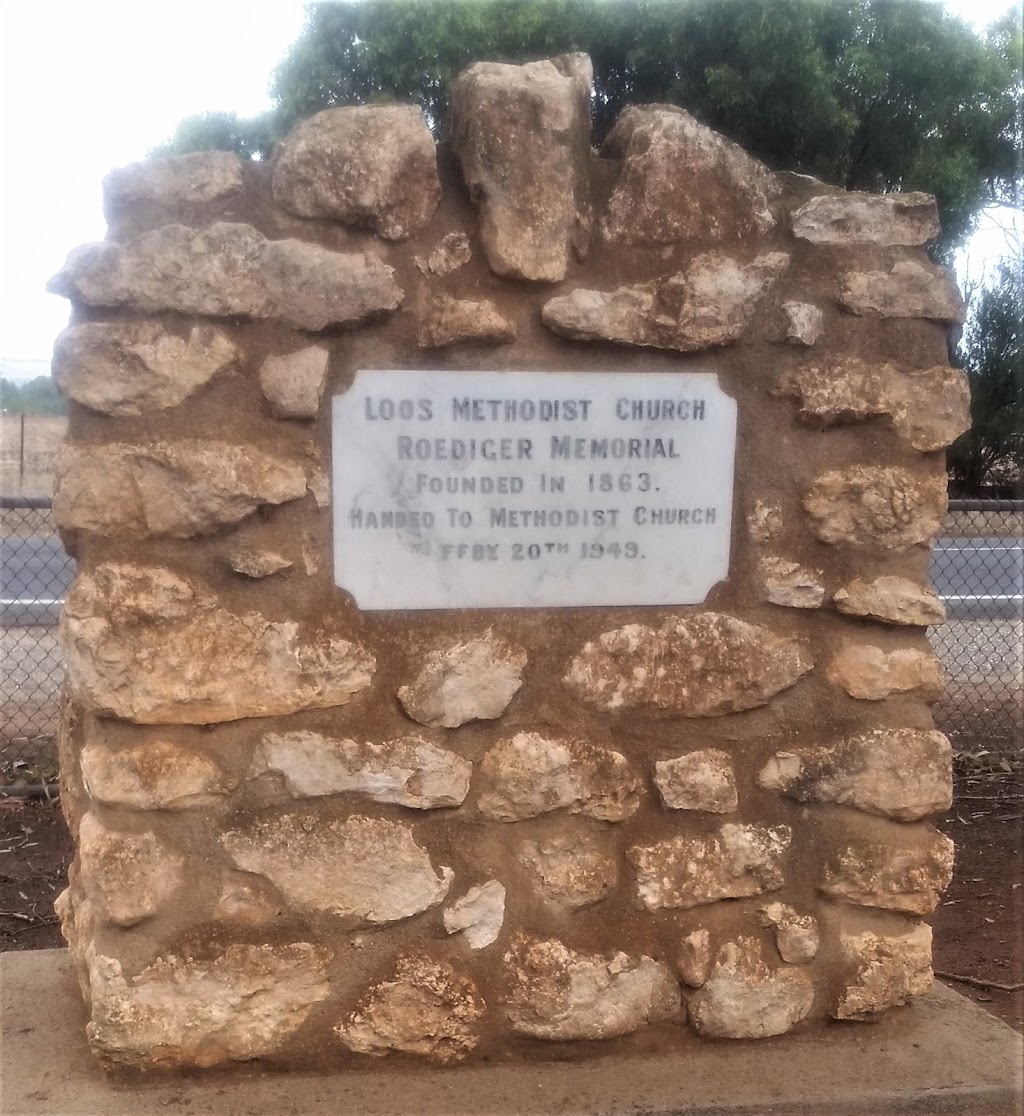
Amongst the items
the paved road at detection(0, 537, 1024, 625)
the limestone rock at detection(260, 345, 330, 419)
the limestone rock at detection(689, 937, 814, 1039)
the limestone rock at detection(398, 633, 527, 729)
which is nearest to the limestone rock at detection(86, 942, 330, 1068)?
the limestone rock at detection(398, 633, 527, 729)

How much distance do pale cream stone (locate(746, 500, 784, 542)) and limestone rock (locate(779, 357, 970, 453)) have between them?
0.58 feet

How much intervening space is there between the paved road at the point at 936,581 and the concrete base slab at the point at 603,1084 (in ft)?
20.0

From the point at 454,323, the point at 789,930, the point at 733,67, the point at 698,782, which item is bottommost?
the point at 789,930

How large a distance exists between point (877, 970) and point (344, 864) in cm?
104

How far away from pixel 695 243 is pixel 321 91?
339 inches

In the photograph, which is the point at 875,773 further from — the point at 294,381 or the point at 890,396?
the point at 294,381

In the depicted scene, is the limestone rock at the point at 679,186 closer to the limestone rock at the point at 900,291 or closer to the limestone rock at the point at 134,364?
the limestone rock at the point at 900,291

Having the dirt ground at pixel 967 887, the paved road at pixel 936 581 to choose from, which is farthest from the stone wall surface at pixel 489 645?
the paved road at pixel 936 581

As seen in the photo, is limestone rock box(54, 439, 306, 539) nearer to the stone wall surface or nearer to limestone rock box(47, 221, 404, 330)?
the stone wall surface

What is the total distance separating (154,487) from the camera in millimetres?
1766

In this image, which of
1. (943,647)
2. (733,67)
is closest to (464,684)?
(943,647)

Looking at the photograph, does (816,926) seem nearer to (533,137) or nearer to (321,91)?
(533,137)

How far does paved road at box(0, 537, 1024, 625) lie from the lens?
305 inches

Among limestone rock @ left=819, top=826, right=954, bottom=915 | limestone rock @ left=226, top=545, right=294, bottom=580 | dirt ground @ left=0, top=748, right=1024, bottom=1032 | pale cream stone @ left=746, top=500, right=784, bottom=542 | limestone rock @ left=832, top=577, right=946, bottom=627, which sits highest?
pale cream stone @ left=746, top=500, right=784, bottom=542
